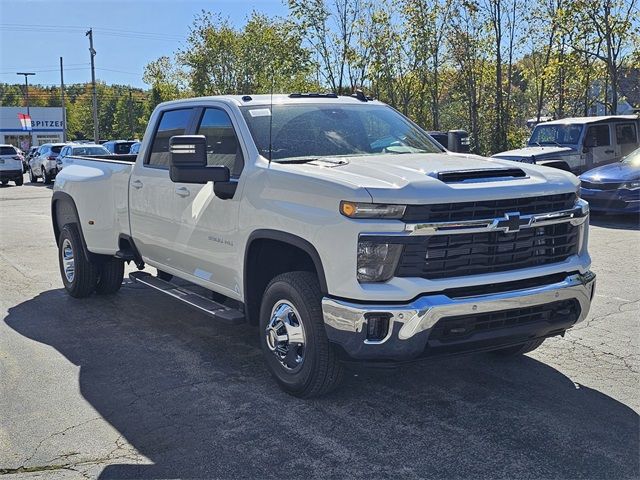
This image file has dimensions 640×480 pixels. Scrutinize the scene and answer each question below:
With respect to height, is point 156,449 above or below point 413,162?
below

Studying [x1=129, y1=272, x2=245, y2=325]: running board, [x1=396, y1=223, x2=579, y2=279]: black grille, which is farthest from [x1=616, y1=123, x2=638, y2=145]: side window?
[x1=129, y1=272, x2=245, y2=325]: running board

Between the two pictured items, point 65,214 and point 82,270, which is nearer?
point 82,270

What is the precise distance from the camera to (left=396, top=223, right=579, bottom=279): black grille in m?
3.95

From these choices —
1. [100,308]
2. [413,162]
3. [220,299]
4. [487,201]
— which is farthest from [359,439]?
[100,308]

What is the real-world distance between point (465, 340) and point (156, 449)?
188 centimetres

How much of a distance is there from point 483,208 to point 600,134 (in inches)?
518

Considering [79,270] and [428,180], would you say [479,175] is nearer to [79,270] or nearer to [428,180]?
[428,180]

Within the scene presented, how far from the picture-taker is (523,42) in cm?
2305

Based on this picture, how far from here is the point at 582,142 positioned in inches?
611

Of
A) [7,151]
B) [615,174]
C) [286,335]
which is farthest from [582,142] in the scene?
[7,151]

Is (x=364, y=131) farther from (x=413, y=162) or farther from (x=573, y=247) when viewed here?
(x=573, y=247)

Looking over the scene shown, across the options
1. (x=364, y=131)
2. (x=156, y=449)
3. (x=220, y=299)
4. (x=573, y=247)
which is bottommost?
(x=156, y=449)

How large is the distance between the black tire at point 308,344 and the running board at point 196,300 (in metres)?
0.52

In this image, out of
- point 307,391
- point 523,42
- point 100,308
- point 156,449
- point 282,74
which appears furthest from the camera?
point 282,74
